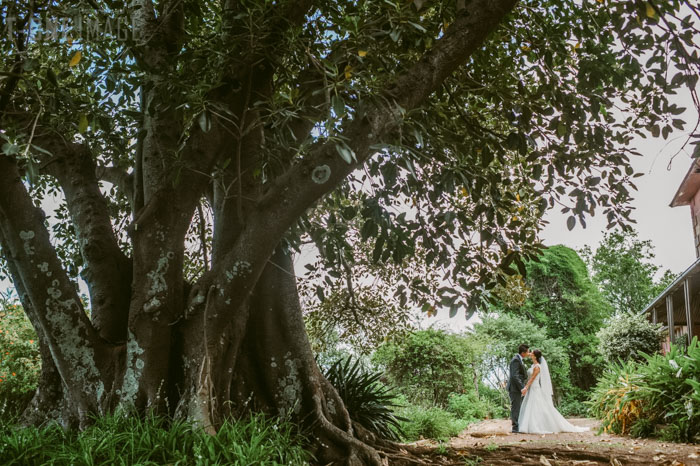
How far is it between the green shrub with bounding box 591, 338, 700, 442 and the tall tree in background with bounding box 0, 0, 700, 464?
4.02 m

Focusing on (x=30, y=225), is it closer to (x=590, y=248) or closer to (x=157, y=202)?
(x=157, y=202)

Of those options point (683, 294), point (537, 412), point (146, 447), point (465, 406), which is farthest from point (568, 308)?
point (146, 447)

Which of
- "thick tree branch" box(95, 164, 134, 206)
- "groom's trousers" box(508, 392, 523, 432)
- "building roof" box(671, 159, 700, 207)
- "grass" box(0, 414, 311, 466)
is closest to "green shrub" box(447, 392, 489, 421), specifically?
"groom's trousers" box(508, 392, 523, 432)

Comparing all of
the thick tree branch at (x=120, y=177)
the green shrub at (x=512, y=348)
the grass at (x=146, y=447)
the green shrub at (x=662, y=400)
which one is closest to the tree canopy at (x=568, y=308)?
the green shrub at (x=512, y=348)

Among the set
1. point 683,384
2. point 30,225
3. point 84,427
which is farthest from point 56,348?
point 683,384

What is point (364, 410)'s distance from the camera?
25.6ft

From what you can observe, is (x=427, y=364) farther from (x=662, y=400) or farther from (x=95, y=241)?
(x=95, y=241)

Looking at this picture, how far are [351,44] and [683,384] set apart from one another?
8.10 meters

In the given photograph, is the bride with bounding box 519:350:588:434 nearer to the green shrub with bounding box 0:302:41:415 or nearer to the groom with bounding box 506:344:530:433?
the groom with bounding box 506:344:530:433

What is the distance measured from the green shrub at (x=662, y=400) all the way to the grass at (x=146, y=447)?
21.9ft

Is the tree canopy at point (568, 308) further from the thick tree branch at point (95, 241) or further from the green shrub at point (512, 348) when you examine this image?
the thick tree branch at point (95, 241)

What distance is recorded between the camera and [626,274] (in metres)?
36.1

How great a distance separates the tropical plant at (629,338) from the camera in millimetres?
17969

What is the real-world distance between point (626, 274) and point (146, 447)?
37339 mm
